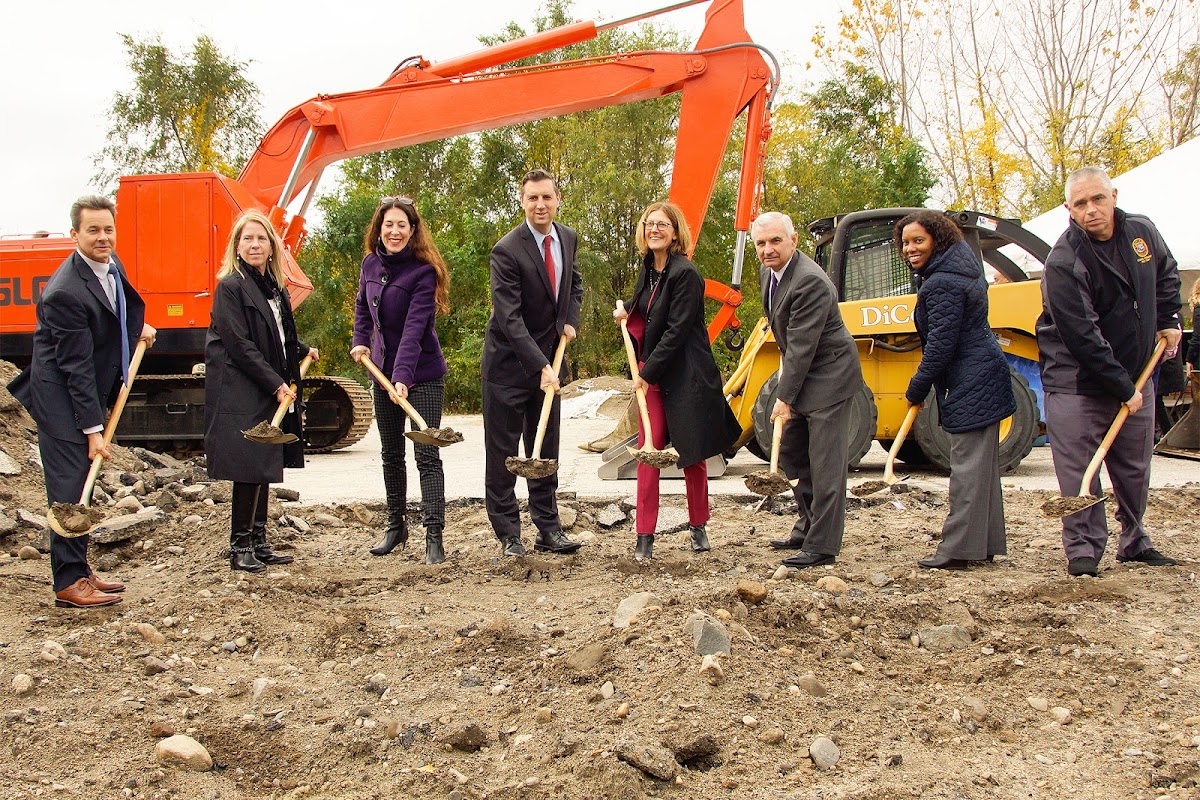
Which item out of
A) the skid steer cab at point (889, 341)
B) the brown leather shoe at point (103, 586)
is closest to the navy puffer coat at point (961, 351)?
the skid steer cab at point (889, 341)

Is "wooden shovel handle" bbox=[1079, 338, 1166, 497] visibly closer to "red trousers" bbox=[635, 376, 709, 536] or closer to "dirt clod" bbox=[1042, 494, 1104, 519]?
"dirt clod" bbox=[1042, 494, 1104, 519]

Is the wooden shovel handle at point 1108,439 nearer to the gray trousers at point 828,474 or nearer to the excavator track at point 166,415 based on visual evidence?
the gray trousers at point 828,474

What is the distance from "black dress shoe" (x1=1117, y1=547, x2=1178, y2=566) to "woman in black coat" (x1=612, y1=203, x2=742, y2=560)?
1.96 metres

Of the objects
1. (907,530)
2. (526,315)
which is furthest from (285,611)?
(907,530)

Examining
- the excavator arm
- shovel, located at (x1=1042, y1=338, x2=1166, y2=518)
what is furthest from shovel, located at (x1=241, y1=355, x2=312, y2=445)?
the excavator arm

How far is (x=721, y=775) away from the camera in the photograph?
268cm

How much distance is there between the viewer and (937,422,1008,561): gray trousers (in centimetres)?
486

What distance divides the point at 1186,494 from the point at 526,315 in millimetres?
4862

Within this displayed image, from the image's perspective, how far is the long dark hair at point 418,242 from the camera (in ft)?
17.1

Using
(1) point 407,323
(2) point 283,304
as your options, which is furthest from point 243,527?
(1) point 407,323

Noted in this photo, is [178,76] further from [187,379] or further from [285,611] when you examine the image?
[285,611]

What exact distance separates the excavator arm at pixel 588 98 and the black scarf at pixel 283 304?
4.67 m

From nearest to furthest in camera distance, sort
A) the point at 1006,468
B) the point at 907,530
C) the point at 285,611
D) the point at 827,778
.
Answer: the point at 827,778 < the point at 285,611 < the point at 907,530 < the point at 1006,468

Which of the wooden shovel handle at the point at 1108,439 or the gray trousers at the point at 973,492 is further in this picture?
the gray trousers at the point at 973,492
